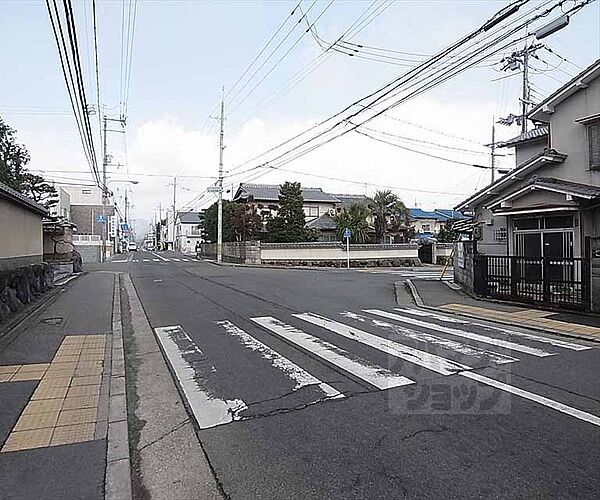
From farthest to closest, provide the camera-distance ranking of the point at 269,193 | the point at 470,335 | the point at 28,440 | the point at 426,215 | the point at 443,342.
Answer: the point at 426,215 < the point at 269,193 < the point at 470,335 < the point at 443,342 < the point at 28,440

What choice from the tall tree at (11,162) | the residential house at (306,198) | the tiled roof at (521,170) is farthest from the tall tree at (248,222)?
the tiled roof at (521,170)

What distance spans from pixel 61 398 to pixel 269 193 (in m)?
53.1

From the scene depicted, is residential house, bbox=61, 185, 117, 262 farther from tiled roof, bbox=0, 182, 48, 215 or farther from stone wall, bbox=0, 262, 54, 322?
stone wall, bbox=0, 262, 54, 322

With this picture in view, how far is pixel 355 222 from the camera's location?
4334cm

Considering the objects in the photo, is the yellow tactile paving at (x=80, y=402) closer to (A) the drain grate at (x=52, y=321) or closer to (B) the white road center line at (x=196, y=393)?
(B) the white road center line at (x=196, y=393)

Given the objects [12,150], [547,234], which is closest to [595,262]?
[547,234]

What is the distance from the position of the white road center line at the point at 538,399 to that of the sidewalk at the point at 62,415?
4.34m

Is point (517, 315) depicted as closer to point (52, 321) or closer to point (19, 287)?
point (52, 321)

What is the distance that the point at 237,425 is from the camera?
196 inches

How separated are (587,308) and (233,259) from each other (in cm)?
3324

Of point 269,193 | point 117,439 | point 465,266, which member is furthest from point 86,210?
point 117,439

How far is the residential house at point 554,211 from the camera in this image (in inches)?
520

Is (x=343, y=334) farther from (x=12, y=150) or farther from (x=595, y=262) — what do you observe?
(x=12, y=150)

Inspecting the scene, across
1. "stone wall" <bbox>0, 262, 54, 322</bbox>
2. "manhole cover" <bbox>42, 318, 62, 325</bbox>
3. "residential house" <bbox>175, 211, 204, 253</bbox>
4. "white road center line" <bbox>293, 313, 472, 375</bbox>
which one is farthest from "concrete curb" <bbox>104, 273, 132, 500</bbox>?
"residential house" <bbox>175, 211, 204, 253</bbox>
